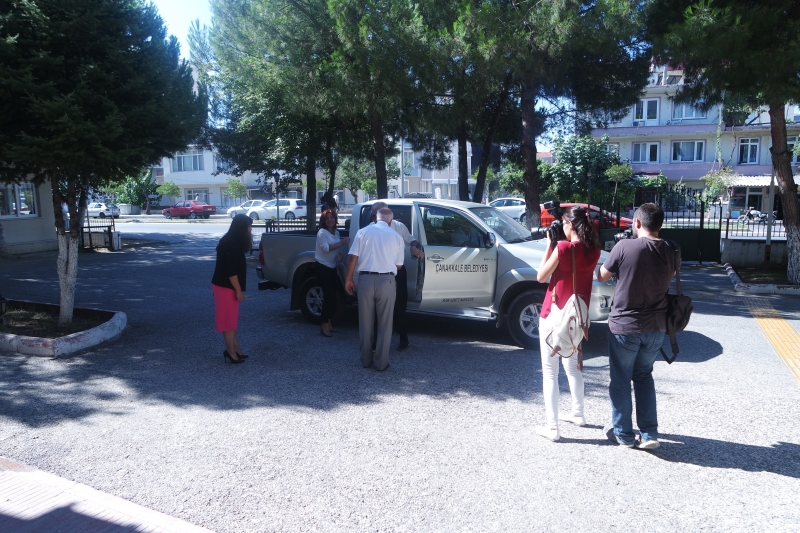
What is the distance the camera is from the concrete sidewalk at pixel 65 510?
3.62 m

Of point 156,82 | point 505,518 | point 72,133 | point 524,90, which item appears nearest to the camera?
point 505,518

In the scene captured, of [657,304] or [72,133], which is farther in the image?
[72,133]

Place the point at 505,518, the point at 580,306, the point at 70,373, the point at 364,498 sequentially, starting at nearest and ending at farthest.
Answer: the point at 505,518
the point at 364,498
the point at 580,306
the point at 70,373

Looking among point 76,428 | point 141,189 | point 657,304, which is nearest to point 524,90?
point 657,304

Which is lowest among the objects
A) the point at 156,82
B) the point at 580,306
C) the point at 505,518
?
the point at 505,518

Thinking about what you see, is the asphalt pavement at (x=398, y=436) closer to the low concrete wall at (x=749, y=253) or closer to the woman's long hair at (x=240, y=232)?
the woman's long hair at (x=240, y=232)

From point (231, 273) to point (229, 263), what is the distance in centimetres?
11

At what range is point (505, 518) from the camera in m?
3.74

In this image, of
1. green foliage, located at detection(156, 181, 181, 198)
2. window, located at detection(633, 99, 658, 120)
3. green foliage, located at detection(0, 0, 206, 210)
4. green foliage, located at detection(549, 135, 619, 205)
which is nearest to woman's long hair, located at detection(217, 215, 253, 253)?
green foliage, located at detection(0, 0, 206, 210)

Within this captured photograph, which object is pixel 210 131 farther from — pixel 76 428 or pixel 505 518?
pixel 505 518

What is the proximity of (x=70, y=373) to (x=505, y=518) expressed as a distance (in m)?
5.03

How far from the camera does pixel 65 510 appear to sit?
3.83 meters

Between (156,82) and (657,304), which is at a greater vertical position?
(156,82)

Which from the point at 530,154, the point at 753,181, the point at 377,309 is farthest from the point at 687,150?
the point at 377,309
